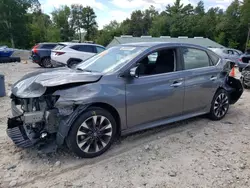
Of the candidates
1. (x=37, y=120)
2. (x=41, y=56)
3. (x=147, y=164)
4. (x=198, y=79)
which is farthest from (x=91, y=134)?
(x=41, y=56)

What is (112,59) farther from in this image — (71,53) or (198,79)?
(71,53)

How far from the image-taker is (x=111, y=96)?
3.16 m

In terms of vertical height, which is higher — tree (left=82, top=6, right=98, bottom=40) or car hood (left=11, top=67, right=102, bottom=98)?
tree (left=82, top=6, right=98, bottom=40)

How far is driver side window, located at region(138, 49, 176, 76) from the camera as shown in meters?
3.77

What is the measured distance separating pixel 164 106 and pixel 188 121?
1208 millimetres

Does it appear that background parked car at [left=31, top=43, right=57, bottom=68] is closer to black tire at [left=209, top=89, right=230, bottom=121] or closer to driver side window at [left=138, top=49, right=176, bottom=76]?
driver side window at [left=138, top=49, right=176, bottom=76]

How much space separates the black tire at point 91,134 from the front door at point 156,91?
37 centimetres

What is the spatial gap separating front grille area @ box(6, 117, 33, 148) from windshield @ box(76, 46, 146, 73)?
137cm

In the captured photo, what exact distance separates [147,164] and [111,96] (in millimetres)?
1082

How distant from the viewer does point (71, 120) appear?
2.94 meters

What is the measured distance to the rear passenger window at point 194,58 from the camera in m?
4.08

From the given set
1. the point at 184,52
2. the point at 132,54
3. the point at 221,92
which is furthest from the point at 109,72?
the point at 221,92

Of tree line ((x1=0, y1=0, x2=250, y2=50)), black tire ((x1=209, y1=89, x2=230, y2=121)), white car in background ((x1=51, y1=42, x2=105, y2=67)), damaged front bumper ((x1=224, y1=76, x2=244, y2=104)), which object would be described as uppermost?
tree line ((x1=0, y1=0, x2=250, y2=50))

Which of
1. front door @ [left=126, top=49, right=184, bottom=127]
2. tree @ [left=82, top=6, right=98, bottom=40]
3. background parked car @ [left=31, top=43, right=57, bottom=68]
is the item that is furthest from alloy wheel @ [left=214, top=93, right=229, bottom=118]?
tree @ [left=82, top=6, right=98, bottom=40]
